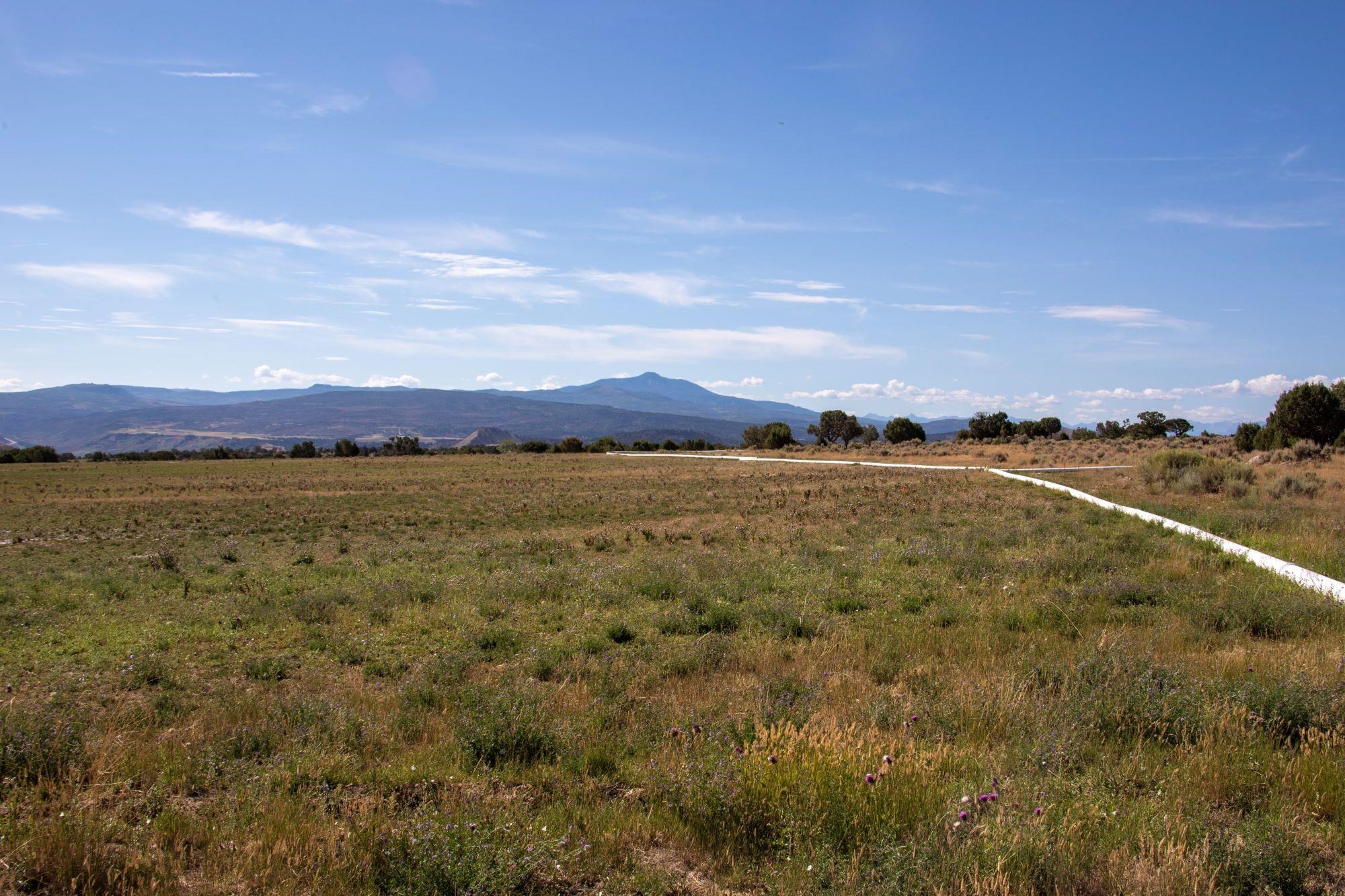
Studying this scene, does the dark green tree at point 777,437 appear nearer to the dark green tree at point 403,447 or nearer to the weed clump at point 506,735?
the dark green tree at point 403,447

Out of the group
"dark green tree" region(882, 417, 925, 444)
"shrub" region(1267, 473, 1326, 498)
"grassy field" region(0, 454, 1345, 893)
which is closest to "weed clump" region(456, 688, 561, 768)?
"grassy field" region(0, 454, 1345, 893)

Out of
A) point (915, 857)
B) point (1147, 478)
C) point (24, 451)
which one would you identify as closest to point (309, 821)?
point (915, 857)

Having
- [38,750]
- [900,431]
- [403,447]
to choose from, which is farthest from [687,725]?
[900,431]

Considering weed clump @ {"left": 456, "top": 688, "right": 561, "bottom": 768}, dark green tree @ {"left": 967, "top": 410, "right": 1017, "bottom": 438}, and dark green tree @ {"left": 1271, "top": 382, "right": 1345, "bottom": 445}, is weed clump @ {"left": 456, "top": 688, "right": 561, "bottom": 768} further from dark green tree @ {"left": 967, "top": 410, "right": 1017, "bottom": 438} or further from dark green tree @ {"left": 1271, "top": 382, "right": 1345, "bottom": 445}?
dark green tree @ {"left": 967, "top": 410, "right": 1017, "bottom": 438}

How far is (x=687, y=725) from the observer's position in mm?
6215

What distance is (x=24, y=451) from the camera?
243ft

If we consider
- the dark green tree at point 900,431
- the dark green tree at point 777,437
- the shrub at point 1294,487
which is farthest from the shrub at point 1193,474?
the dark green tree at point 900,431

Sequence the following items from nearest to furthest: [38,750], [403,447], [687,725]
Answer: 1. [38,750]
2. [687,725]
3. [403,447]

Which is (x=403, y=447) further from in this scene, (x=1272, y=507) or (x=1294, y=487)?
(x=1272, y=507)

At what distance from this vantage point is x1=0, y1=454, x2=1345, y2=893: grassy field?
13.4ft

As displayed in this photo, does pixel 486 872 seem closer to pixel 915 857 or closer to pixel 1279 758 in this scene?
pixel 915 857

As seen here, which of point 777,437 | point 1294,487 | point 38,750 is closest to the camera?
point 38,750

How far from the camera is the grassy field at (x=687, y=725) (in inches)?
160

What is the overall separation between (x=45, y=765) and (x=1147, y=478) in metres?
32.7
